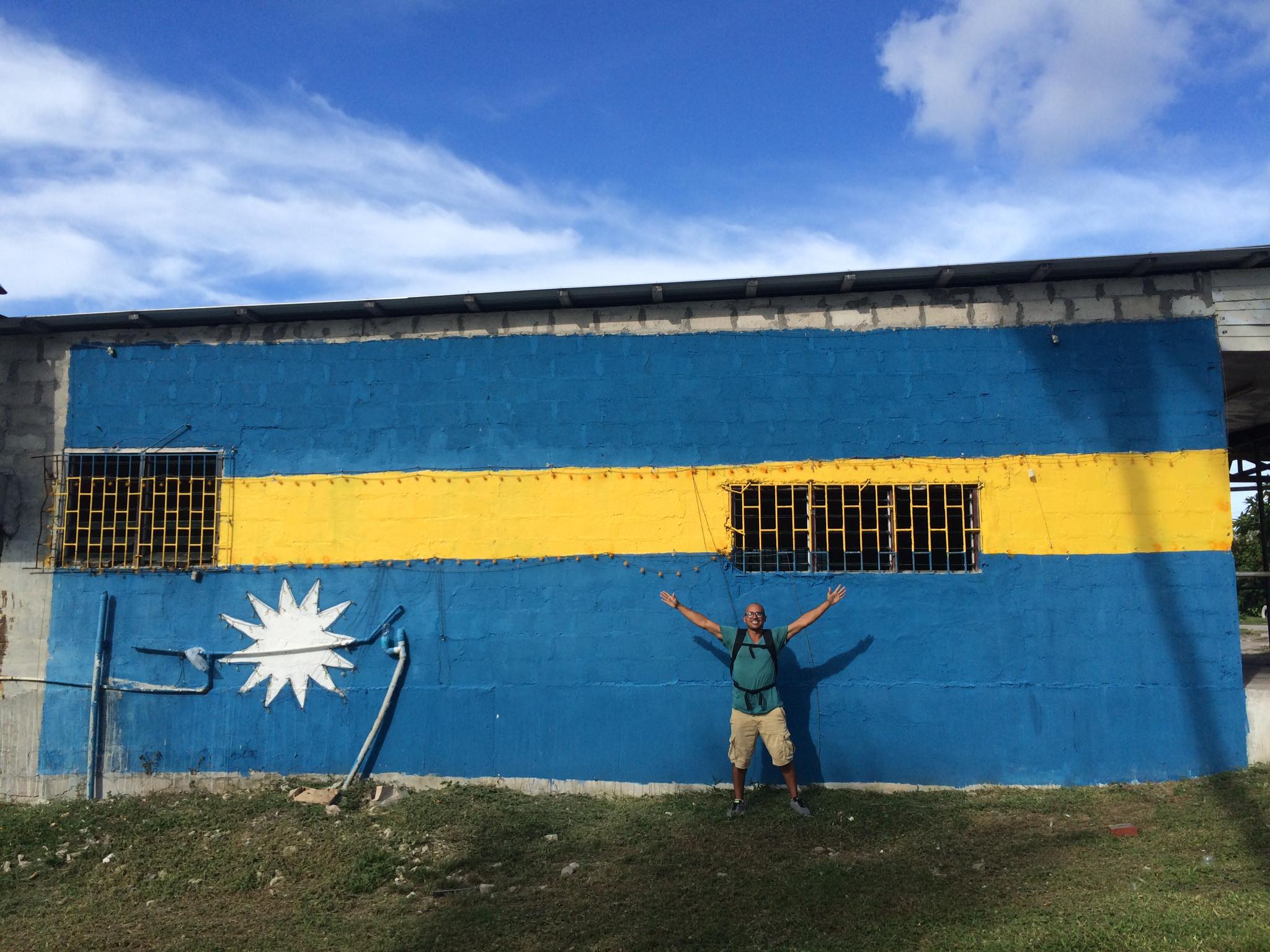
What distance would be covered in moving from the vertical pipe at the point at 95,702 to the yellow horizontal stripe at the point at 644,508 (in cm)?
120

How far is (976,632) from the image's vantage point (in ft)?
24.5

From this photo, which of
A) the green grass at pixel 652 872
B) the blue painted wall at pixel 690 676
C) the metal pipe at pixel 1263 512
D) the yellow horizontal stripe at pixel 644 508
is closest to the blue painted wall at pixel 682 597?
the blue painted wall at pixel 690 676

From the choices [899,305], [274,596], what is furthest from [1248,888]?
[274,596]

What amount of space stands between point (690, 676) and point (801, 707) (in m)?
0.94

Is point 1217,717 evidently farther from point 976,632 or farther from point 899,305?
point 899,305

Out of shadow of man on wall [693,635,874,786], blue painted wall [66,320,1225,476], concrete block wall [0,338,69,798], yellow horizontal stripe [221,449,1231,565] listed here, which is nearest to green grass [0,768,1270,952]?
shadow of man on wall [693,635,874,786]

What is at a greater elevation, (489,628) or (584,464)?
(584,464)

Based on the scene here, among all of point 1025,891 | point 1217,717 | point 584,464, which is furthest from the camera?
point 584,464

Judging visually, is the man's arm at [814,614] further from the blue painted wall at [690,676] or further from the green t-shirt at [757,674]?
the blue painted wall at [690,676]

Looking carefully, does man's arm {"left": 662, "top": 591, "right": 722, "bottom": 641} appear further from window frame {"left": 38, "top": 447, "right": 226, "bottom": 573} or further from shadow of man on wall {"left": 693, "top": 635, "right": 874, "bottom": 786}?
window frame {"left": 38, "top": 447, "right": 226, "bottom": 573}

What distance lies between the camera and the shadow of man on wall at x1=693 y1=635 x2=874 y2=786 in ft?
24.5

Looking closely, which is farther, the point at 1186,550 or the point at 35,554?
the point at 35,554

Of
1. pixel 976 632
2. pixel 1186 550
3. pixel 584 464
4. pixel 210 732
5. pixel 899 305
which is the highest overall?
pixel 899 305

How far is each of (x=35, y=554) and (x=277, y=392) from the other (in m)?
2.58
